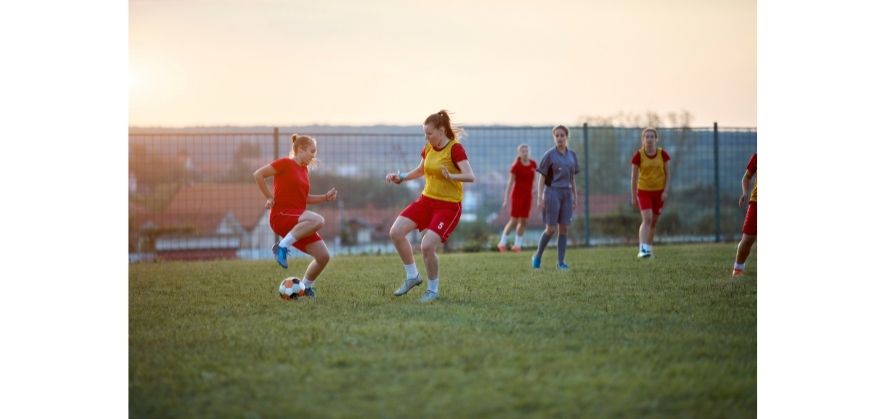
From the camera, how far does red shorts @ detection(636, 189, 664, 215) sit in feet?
31.0

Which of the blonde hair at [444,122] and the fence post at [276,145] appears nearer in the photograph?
the blonde hair at [444,122]

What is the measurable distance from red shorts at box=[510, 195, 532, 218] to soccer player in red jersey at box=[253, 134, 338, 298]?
496 cm

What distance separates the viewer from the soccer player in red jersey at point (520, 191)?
11.1 meters

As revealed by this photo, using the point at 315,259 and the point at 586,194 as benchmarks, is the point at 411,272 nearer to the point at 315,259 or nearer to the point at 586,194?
the point at 315,259

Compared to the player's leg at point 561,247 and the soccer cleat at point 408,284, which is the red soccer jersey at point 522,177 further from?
the soccer cleat at point 408,284

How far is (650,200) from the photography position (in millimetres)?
9469

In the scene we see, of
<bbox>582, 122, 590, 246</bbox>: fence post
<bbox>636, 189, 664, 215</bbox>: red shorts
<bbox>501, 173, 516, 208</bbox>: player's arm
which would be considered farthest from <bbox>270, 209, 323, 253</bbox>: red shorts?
<bbox>582, 122, 590, 246</bbox>: fence post

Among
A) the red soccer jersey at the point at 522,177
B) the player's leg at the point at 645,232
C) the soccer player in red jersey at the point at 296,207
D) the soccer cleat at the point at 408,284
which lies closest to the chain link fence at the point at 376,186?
the red soccer jersey at the point at 522,177

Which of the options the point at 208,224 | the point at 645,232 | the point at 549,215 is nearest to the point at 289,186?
the point at 549,215

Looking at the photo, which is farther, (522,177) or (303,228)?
(522,177)

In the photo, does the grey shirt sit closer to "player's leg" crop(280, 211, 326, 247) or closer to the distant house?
"player's leg" crop(280, 211, 326, 247)

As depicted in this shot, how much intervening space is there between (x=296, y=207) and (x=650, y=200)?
4.31 meters
